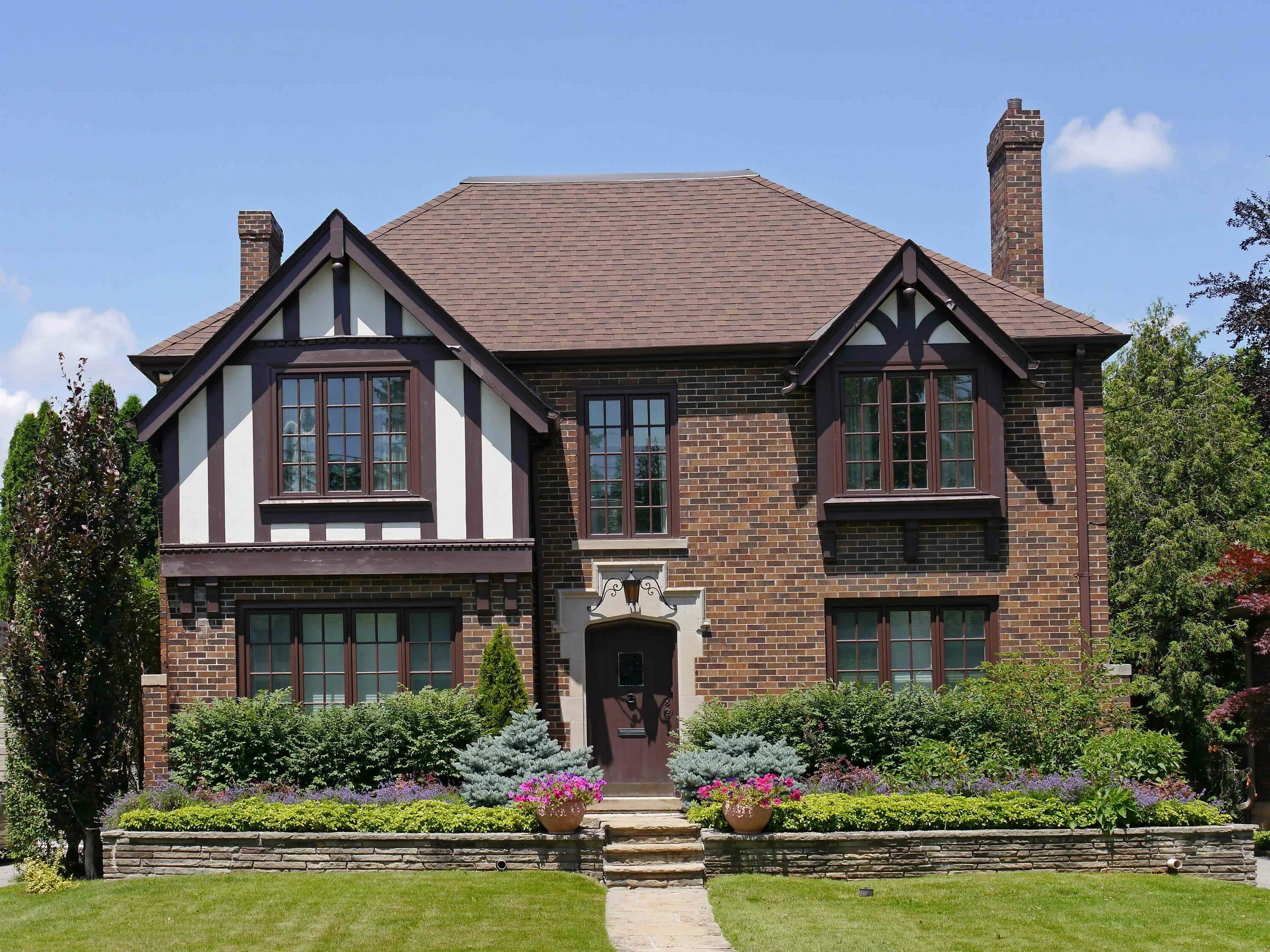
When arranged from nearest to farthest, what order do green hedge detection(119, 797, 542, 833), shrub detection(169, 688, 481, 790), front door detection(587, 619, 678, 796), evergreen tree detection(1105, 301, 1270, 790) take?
green hedge detection(119, 797, 542, 833) → shrub detection(169, 688, 481, 790) → front door detection(587, 619, 678, 796) → evergreen tree detection(1105, 301, 1270, 790)

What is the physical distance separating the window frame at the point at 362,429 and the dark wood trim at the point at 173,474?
1.21m

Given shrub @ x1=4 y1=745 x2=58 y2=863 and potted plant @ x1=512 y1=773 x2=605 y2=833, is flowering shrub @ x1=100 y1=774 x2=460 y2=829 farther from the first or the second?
potted plant @ x1=512 y1=773 x2=605 y2=833

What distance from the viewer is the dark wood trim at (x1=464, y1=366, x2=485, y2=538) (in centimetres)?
1648

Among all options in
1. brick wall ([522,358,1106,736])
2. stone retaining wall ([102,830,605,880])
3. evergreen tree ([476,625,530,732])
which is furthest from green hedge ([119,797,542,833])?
brick wall ([522,358,1106,736])

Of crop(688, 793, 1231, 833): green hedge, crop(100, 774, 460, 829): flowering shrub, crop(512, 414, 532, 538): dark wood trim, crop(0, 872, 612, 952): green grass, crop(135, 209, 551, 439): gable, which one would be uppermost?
crop(135, 209, 551, 439): gable

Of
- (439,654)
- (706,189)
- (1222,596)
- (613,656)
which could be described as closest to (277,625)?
(439,654)

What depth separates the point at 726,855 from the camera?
14.1 meters

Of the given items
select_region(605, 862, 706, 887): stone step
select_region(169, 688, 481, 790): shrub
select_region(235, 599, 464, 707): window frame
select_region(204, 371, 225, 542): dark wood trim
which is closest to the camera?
select_region(605, 862, 706, 887): stone step

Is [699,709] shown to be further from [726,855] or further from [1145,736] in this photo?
[1145,736]

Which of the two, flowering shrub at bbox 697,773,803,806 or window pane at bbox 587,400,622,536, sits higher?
window pane at bbox 587,400,622,536

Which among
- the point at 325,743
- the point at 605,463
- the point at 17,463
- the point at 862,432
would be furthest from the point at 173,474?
the point at 17,463

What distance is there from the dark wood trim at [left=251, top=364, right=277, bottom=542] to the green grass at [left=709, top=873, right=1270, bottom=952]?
7475 millimetres

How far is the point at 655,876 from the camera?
543 inches

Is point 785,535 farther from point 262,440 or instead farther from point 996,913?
point 262,440
